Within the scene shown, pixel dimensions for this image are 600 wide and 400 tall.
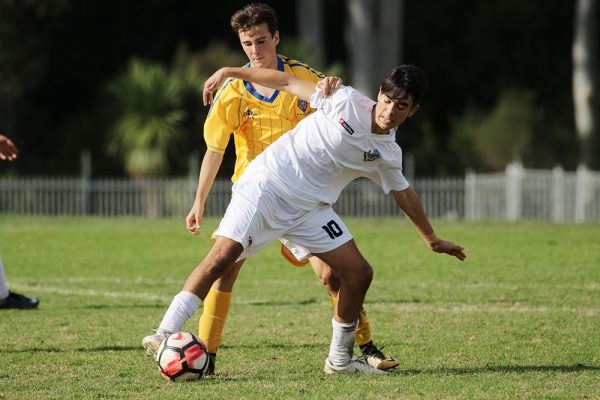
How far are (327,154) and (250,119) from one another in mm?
946

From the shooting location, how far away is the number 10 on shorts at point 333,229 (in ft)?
23.2

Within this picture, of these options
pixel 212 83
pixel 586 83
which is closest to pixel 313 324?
pixel 212 83

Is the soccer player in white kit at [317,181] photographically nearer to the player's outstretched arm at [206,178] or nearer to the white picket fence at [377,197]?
the player's outstretched arm at [206,178]

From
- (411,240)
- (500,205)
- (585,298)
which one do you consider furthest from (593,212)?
(585,298)

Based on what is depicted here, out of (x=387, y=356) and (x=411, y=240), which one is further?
(x=411, y=240)

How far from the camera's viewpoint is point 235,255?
6.94m


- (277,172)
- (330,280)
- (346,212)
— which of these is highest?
(277,172)

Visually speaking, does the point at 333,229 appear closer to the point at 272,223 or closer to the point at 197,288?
the point at 272,223

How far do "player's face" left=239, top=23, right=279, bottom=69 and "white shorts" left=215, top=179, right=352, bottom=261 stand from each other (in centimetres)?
100

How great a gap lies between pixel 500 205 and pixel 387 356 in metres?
20.3

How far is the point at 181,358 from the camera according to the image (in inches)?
267

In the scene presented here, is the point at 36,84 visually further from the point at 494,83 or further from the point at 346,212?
the point at 494,83

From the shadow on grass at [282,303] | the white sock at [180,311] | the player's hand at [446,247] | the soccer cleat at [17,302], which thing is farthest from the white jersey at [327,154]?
the soccer cleat at [17,302]

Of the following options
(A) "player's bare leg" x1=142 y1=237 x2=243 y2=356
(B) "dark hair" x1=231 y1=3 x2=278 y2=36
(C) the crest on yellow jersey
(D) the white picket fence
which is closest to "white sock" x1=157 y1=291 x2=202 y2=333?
(A) "player's bare leg" x1=142 y1=237 x2=243 y2=356
